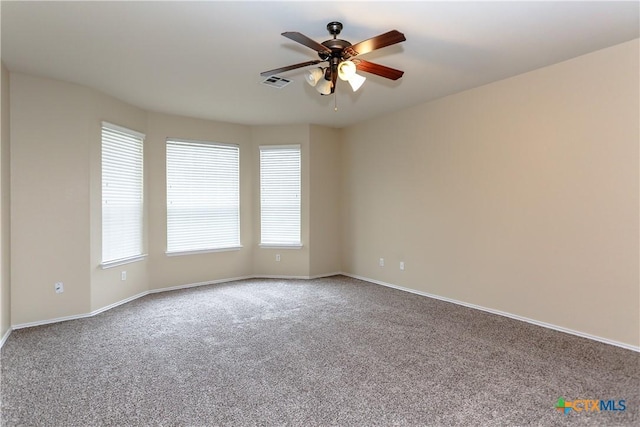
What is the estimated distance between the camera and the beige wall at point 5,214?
3326 millimetres

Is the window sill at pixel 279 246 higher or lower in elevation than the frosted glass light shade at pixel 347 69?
lower

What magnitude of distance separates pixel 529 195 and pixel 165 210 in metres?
4.78

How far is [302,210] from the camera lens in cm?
596

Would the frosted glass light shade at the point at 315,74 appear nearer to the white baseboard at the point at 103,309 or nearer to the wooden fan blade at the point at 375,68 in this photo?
the wooden fan blade at the point at 375,68

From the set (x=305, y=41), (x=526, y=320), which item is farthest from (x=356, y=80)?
(x=526, y=320)

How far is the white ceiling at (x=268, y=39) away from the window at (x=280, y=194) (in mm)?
1732

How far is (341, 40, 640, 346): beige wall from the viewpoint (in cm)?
311

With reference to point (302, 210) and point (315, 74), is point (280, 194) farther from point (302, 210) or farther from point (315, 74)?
point (315, 74)

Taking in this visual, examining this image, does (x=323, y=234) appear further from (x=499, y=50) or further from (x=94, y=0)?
(x=94, y=0)

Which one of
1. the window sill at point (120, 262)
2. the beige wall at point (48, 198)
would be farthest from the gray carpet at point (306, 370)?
the window sill at point (120, 262)

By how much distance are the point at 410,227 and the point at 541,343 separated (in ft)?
7.29

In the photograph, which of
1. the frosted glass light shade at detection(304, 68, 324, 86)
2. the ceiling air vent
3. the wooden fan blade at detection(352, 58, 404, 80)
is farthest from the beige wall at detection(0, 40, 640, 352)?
the frosted glass light shade at detection(304, 68, 324, 86)

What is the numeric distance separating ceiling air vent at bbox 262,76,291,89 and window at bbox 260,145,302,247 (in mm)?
2038

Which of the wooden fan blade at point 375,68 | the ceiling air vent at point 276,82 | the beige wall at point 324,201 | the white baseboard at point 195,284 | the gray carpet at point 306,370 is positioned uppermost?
the ceiling air vent at point 276,82
